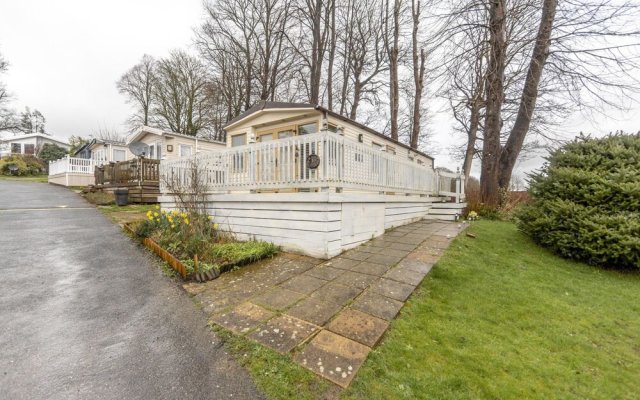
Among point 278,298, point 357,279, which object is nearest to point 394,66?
point 357,279

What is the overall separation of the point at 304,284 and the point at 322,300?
53 cm

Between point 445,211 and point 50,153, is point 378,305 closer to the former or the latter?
point 445,211

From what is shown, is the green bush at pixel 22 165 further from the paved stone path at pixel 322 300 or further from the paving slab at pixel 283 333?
the paving slab at pixel 283 333

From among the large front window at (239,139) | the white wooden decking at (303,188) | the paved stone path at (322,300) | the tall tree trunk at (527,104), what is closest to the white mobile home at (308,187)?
the white wooden decking at (303,188)

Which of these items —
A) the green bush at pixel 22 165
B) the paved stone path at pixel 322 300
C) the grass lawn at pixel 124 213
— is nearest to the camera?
the paved stone path at pixel 322 300

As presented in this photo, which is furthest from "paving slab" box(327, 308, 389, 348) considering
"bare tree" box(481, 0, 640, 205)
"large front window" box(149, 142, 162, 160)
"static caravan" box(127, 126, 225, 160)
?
"large front window" box(149, 142, 162, 160)

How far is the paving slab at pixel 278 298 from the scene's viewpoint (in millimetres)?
2936

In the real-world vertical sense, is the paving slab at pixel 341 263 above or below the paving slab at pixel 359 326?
above

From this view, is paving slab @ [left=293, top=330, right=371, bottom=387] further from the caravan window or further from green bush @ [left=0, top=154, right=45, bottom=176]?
green bush @ [left=0, top=154, right=45, bottom=176]

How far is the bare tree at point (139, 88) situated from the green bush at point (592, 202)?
30971 millimetres

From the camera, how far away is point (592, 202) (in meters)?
5.32

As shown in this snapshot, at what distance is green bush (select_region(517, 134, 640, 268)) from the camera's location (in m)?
4.89

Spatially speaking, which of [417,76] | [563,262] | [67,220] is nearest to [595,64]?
[563,262]

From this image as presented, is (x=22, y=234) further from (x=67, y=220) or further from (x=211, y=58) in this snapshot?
(x=211, y=58)
